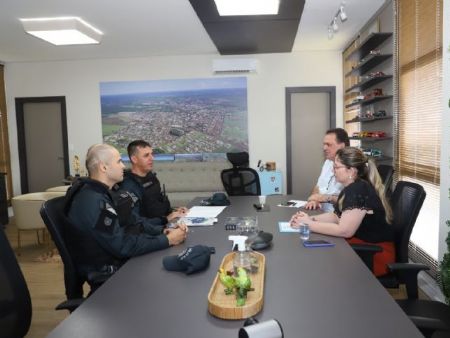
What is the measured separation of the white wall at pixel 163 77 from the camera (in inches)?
266

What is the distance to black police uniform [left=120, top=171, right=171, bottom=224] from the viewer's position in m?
2.97

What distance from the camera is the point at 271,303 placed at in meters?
1.31

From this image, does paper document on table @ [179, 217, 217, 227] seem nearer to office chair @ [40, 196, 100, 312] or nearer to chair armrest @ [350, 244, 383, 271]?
office chair @ [40, 196, 100, 312]

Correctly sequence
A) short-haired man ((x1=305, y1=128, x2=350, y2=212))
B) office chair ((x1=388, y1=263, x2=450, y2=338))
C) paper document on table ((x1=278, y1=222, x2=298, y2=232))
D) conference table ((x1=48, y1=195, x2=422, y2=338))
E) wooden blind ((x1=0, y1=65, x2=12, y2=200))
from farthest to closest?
wooden blind ((x1=0, y1=65, x2=12, y2=200)) < short-haired man ((x1=305, y1=128, x2=350, y2=212)) < paper document on table ((x1=278, y1=222, x2=298, y2=232)) < office chair ((x1=388, y1=263, x2=450, y2=338)) < conference table ((x1=48, y1=195, x2=422, y2=338))

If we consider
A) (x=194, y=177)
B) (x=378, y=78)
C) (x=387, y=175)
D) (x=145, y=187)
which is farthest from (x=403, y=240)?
(x=194, y=177)

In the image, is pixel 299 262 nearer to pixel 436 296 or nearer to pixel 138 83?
pixel 436 296

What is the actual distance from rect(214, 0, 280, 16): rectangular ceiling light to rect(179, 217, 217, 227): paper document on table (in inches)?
92.5

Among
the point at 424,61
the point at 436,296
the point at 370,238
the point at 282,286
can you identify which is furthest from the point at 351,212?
the point at 424,61

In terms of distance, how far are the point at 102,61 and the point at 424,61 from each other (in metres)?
5.48

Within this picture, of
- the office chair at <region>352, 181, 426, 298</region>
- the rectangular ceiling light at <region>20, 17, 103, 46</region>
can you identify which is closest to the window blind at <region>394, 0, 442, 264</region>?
the office chair at <region>352, 181, 426, 298</region>

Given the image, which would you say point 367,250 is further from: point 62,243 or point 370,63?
point 370,63

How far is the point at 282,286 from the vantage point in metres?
1.45

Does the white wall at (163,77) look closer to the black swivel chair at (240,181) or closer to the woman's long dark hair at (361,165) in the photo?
the black swivel chair at (240,181)

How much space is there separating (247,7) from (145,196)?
233 centimetres
